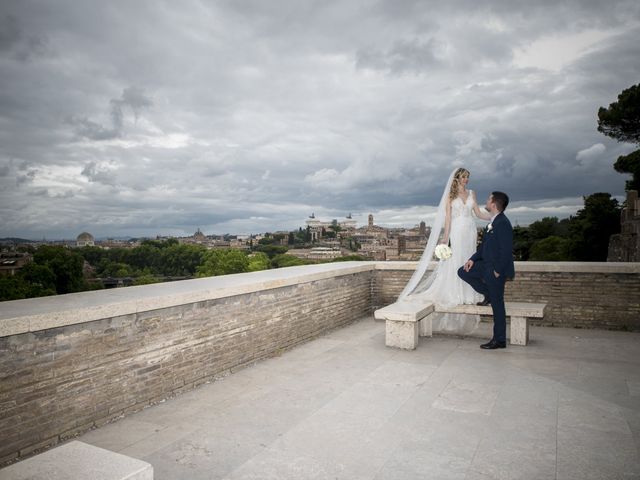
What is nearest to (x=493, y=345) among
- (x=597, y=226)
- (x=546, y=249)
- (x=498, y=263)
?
(x=498, y=263)

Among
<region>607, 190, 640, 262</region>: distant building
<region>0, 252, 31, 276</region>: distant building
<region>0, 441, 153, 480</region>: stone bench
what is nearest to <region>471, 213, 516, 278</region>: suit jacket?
<region>0, 441, 153, 480</region>: stone bench

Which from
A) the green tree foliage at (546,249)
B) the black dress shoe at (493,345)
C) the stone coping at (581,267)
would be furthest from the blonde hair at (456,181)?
the green tree foliage at (546,249)

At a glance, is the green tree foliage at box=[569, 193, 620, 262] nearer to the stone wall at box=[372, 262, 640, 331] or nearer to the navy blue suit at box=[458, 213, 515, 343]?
the stone wall at box=[372, 262, 640, 331]

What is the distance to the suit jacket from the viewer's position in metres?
6.31

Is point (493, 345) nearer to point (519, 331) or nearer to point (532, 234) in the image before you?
point (519, 331)

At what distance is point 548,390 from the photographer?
4.71 m

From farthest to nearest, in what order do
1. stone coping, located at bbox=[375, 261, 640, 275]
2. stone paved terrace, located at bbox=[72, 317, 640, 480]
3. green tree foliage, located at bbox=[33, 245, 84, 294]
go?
1. green tree foliage, located at bbox=[33, 245, 84, 294]
2. stone coping, located at bbox=[375, 261, 640, 275]
3. stone paved terrace, located at bbox=[72, 317, 640, 480]

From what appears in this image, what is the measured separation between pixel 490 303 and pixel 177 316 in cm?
457

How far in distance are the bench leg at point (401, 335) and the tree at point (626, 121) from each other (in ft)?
80.9

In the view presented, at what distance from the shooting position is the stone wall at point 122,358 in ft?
11.0

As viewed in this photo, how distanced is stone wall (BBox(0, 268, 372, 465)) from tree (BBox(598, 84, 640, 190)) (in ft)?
84.5

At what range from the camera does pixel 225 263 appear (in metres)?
67.7

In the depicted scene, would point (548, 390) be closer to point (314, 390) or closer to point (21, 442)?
point (314, 390)

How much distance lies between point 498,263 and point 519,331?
1.21 metres
